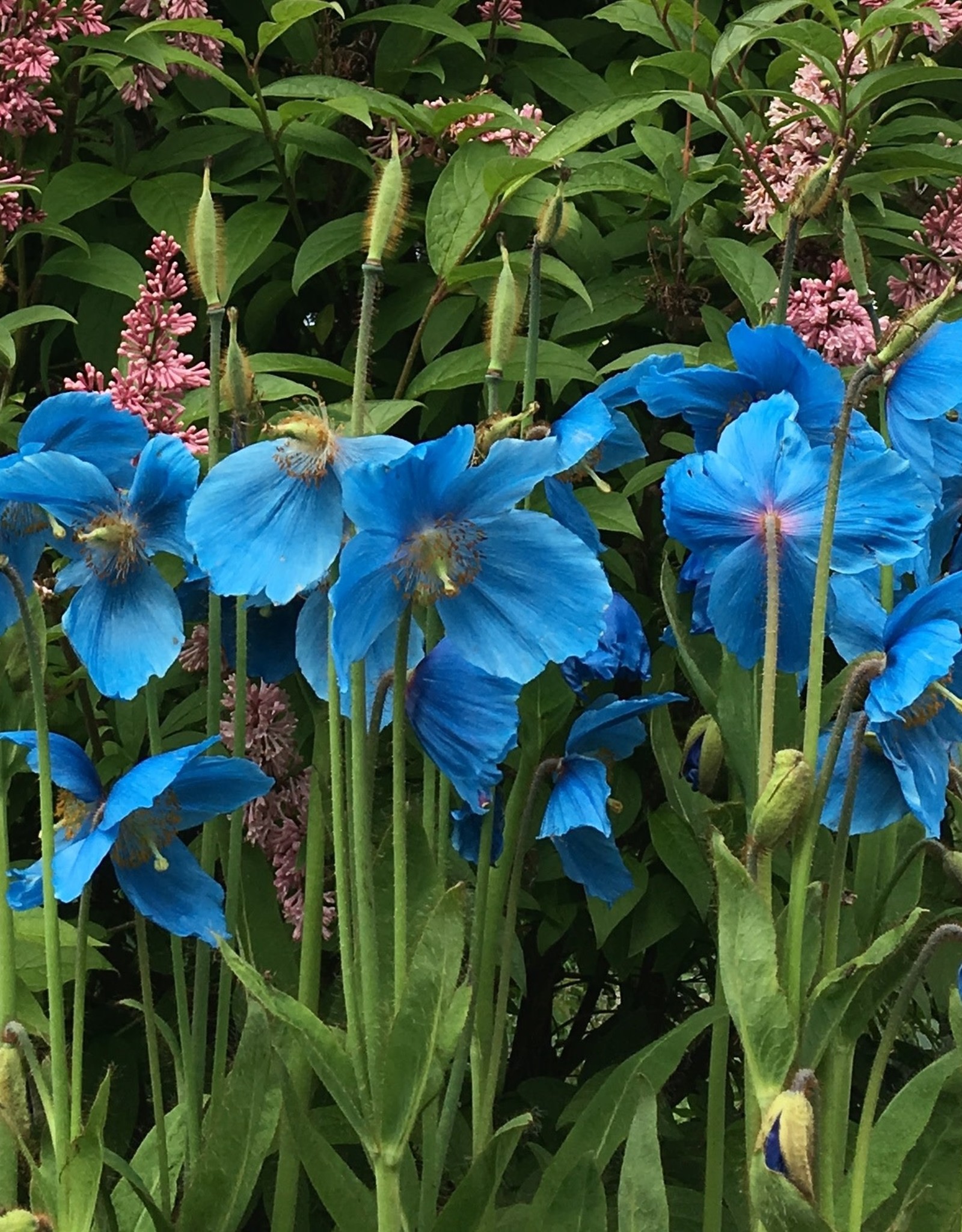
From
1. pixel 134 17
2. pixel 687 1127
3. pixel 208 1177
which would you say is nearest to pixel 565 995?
pixel 687 1127

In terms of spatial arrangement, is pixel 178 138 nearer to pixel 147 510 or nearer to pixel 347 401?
pixel 347 401

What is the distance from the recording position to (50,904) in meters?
0.70

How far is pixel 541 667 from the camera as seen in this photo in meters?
0.67

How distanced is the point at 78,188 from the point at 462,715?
0.72 meters

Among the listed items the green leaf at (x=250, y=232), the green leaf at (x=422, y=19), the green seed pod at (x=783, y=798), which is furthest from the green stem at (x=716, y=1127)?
the green leaf at (x=422, y=19)

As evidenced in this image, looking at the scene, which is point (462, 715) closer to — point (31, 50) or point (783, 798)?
point (783, 798)

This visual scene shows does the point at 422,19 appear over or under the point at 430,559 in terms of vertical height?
over

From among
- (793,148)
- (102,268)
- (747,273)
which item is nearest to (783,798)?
(747,273)

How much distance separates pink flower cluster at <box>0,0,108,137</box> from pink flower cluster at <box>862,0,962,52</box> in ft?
2.03

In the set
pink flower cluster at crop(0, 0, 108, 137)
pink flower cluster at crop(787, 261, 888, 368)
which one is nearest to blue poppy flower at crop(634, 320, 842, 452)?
pink flower cluster at crop(787, 261, 888, 368)

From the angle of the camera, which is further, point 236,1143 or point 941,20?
point 941,20

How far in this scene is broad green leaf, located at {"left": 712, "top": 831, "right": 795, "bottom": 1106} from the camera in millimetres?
620

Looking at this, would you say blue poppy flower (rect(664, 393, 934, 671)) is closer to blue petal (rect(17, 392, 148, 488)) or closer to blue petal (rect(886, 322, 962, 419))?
blue petal (rect(886, 322, 962, 419))

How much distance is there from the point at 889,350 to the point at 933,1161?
46 centimetres
